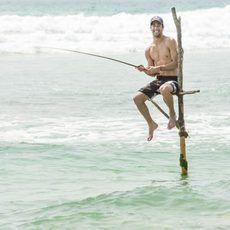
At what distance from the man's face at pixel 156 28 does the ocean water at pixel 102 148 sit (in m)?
1.97

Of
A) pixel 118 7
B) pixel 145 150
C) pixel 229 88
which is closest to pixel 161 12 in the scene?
pixel 118 7

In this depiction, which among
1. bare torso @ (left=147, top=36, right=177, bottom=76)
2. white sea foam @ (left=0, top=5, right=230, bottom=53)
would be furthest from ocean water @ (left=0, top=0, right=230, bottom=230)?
white sea foam @ (left=0, top=5, right=230, bottom=53)

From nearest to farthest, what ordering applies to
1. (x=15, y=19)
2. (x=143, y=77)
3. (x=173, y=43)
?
1. (x=173, y=43)
2. (x=143, y=77)
3. (x=15, y=19)

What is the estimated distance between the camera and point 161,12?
47.8m

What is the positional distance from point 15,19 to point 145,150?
27874 mm

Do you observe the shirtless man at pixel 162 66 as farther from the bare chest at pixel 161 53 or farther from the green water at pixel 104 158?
the green water at pixel 104 158

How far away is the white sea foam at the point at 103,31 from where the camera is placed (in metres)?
31.9

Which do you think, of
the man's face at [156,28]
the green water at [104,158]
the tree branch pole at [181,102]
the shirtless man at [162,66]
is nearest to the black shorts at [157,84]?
the shirtless man at [162,66]

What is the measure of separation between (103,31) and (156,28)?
2646cm

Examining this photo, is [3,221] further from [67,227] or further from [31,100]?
[31,100]

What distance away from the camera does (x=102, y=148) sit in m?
13.1

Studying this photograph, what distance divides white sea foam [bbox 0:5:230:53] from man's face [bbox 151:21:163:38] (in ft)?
65.1

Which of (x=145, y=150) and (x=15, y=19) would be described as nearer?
(x=145, y=150)

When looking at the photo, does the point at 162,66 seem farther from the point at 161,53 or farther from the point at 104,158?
the point at 104,158
